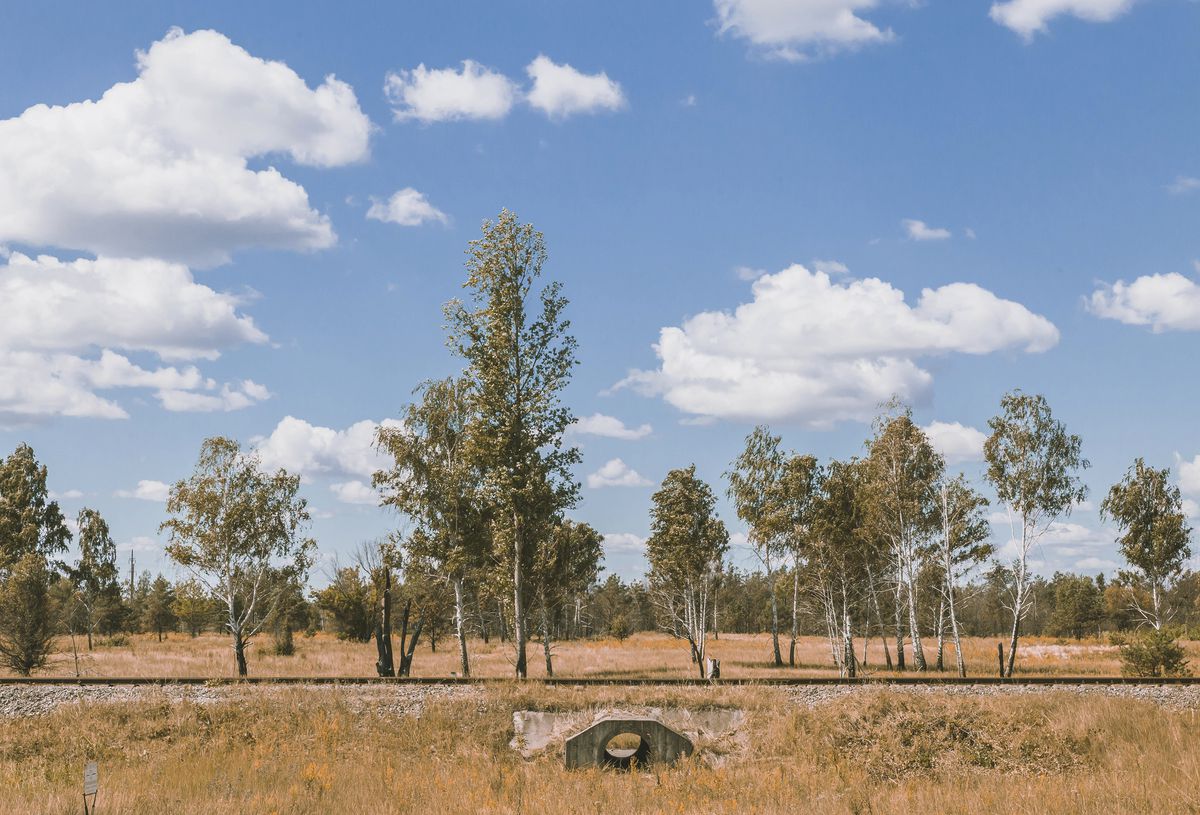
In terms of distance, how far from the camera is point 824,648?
6625 centimetres

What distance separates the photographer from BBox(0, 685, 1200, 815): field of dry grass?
16609 millimetres

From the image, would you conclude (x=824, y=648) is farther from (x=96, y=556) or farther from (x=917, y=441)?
(x=96, y=556)

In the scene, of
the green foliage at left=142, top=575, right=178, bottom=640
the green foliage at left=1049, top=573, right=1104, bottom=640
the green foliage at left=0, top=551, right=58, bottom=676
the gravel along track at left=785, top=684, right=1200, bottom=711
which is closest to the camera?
the gravel along track at left=785, top=684, right=1200, bottom=711

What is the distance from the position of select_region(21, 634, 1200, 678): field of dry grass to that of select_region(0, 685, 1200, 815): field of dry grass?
12288 millimetres

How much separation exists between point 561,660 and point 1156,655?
104 ft

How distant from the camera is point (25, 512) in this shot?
Result: 5919 cm

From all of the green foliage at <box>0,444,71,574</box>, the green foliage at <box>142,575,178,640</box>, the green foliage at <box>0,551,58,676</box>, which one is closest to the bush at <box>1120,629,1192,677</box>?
the green foliage at <box>0,551,58,676</box>

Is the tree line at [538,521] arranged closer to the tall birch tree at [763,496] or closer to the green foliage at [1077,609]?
the tall birch tree at [763,496]

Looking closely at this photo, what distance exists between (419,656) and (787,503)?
26.9m

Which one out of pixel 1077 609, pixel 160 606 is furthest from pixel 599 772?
pixel 1077 609

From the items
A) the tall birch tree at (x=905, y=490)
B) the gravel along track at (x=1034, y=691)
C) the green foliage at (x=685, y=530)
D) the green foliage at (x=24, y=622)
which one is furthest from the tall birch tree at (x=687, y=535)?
the green foliage at (x=24, y=622)

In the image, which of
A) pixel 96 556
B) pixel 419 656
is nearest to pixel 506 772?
pixel 419 656

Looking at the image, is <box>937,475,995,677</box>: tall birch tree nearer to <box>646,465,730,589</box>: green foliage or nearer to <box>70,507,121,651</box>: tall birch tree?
<box>646,465,730,589</box>: green foliage

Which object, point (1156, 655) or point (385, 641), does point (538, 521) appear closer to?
point (385, 641)
